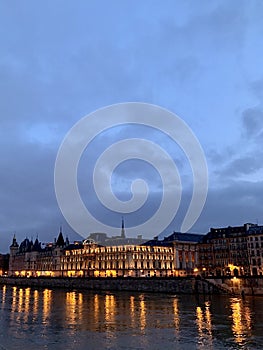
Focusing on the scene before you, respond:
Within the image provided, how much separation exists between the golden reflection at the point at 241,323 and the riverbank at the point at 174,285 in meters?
32.0

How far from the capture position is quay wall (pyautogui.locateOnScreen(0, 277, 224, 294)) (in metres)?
96.2

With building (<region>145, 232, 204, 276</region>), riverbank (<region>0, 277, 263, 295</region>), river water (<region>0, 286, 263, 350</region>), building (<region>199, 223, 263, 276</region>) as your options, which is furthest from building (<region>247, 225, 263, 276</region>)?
river water (<region>0, 286, 263, 350</region>)

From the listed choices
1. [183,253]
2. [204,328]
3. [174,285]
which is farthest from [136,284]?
[204,328]

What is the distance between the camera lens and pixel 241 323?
44.8 metres

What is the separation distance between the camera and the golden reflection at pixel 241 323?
3719 cm

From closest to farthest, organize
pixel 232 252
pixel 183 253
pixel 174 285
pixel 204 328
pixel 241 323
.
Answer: pixel 204 328 → pixel 241 323 → pixel 174 285 → pixel 232 252 → pixel 183 253

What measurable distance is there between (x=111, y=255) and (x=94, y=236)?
37.9 meters

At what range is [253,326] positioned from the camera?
1689 inches

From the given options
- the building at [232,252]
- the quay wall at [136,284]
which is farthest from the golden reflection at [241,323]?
the building at [232,252]

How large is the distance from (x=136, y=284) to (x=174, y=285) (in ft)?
49.4

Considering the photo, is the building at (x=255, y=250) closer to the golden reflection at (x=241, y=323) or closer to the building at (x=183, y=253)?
the building at (x=183, y=253)

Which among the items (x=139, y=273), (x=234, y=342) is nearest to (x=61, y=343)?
(x=234, y=342)

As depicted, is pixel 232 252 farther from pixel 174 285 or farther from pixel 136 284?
pixel 174 285

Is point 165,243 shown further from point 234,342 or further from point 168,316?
point 234,342
